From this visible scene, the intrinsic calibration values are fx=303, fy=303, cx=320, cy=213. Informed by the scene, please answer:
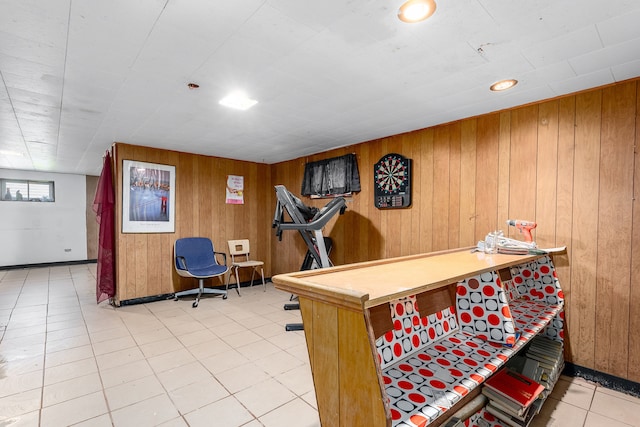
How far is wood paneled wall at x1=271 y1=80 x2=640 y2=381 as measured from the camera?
92.2 inches

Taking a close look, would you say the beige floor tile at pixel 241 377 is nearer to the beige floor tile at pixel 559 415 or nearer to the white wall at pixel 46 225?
the beige floor tile at pixel 559 415

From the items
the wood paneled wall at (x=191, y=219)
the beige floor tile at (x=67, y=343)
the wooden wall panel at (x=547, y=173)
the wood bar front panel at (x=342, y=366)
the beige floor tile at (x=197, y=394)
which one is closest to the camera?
the wood bar front panel at (x=342, y=366)

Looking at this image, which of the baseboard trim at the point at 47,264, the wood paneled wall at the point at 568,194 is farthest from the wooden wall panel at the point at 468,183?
the baseboard trim at the point at 47,264

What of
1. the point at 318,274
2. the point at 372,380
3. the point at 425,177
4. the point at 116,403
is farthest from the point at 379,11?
the point at 116,403

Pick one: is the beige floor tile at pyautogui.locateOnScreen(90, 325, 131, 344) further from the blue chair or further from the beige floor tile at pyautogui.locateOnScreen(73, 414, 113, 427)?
the beige floor tile at pyautogui.locateOnScreen(73, 414, 113, 427)

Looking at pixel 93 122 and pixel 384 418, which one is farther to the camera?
pixel 93 122

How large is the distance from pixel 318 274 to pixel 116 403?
Answer: 6.28ft

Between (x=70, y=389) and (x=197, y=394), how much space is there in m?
0.98

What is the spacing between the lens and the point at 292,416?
2012mm

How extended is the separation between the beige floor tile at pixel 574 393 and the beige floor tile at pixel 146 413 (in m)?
2.80

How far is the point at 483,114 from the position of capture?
10.2 feet

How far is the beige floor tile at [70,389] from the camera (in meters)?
2.18

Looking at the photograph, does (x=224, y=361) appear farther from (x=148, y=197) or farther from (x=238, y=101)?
(x=148, y=197)

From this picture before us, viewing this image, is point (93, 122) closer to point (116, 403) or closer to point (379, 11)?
point (116, 403)
